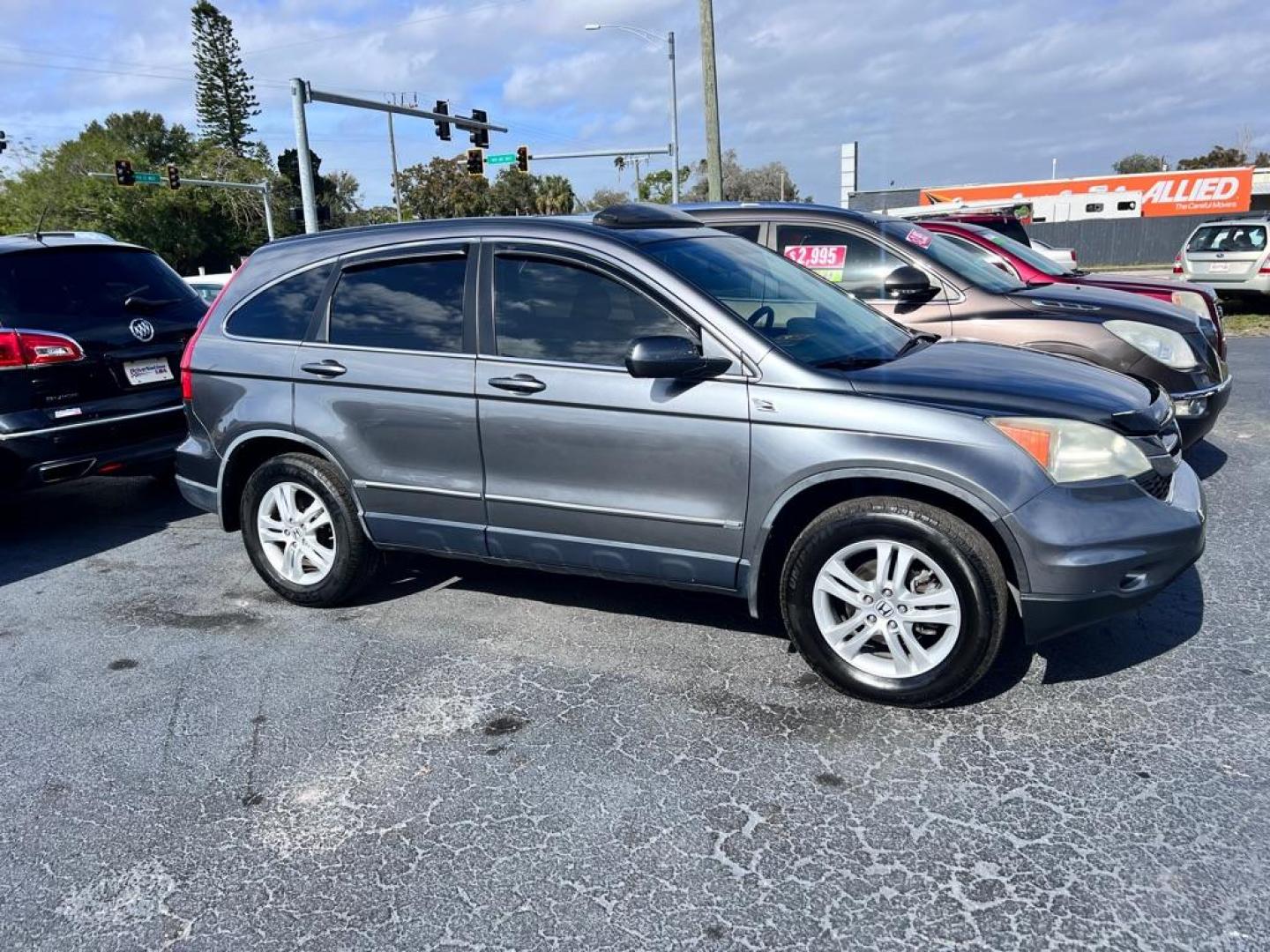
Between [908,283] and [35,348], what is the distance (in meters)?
5.26

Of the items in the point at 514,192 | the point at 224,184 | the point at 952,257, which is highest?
the point at 514,192

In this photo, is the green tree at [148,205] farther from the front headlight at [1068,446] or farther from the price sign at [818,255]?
the front headlight at [1068,446]

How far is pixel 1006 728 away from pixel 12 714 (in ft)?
12.3

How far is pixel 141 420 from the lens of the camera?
6.04m

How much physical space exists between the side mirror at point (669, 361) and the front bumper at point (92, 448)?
13.0ft

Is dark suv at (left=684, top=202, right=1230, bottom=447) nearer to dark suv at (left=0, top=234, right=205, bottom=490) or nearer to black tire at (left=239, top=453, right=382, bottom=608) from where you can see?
black tire at (left=239, top=453, right=382, bottom=608)

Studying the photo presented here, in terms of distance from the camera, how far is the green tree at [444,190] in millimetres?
67750

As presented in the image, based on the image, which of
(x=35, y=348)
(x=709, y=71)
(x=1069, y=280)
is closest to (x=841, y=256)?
(x=1069, y=280)

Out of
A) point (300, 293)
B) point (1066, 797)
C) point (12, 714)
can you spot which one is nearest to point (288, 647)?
point (12, 714)

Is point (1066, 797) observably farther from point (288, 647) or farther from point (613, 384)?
point (288, 647)

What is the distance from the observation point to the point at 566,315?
3936 mm

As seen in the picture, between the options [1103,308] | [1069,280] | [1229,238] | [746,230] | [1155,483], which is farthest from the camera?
[1229,238]

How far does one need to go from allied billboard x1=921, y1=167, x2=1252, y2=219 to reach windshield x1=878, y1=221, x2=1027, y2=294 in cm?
3808

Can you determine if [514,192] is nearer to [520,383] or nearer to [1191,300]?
[1191,300]
